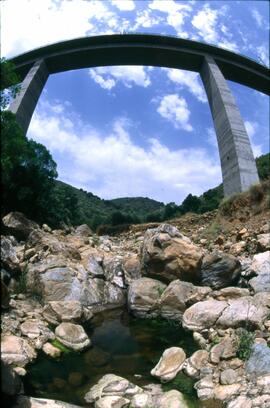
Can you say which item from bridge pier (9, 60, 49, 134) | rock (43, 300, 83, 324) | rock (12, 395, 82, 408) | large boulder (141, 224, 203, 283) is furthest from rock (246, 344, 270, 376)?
bridge pier (9, 60, 49, 134)

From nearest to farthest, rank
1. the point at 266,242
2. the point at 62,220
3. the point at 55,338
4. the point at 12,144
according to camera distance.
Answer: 1. the point at 12,144
2. the point at 55,338
3. the point at 266,242
4. the point at 62,220

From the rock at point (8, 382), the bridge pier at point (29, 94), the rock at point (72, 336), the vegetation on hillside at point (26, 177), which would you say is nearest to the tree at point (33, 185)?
the vegetation on hillside at point (26, 177)

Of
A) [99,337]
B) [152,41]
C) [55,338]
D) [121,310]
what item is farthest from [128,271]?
[152,41]

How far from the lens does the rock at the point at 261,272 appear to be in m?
9.67

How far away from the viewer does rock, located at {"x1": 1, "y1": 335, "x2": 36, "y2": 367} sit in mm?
6511

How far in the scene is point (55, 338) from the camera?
7.78m

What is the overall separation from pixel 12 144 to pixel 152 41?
75.8ft

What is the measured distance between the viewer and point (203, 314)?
846 centimetres

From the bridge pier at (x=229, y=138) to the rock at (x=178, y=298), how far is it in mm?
10619

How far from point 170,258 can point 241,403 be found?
5425 millimetres

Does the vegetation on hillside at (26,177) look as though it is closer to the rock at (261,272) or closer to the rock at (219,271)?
the rock at (219,271)

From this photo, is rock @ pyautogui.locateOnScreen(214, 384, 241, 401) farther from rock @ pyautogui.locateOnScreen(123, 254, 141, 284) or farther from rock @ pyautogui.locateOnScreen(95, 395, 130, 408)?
rock @ pyautogui.locateOnScreen(123, 254, 141, 284)

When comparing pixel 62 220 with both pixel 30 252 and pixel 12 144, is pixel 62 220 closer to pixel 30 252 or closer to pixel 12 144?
pixel 30 252

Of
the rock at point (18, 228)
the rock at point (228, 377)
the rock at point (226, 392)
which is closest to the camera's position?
the rock at point (226, 392)
